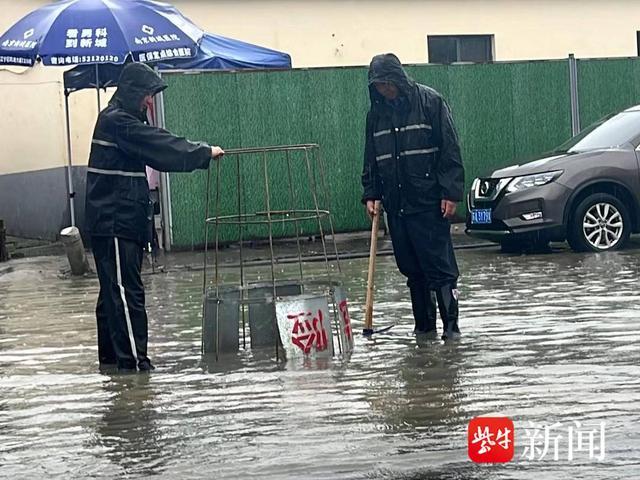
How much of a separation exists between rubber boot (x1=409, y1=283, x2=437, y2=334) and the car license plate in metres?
6.58

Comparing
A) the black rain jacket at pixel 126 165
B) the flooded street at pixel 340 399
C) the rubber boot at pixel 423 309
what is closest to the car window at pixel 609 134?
the flooded street at pixel 340 399

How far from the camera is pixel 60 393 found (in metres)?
8.27

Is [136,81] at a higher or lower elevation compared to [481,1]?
lower

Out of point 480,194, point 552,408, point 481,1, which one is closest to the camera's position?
point 552,408

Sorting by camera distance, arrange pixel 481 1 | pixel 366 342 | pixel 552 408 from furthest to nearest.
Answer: pixel 481 1
pixel 366 342
pixel 552 408

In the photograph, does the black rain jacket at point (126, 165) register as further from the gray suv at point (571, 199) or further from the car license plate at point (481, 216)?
the car license plate at point (481, 216)

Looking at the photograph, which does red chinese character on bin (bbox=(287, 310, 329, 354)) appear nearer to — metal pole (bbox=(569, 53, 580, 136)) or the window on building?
metal pole (bbox=(569, 53, 580, 136))

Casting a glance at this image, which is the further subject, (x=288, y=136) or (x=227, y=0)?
(x=227, y=0)

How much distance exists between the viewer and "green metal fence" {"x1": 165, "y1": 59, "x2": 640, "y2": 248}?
1867 centimetres

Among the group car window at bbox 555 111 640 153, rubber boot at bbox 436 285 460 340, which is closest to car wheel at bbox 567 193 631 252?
car window at bbox 555 111 640 153

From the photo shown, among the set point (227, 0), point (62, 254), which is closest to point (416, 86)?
point (62, 254)

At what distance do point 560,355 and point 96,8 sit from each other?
379 inches

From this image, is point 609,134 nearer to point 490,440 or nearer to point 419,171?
point 419,171

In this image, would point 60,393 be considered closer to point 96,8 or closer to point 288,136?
point 96,8
